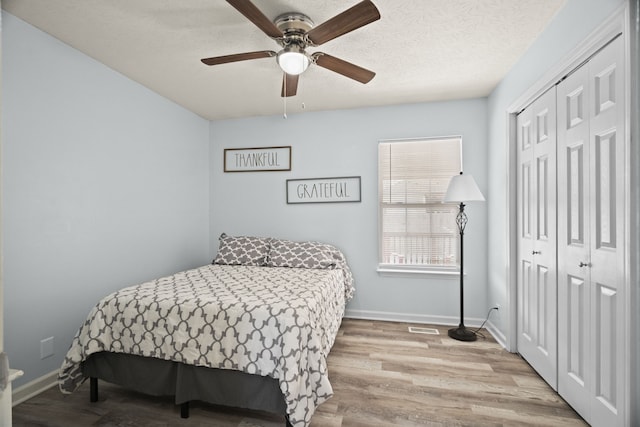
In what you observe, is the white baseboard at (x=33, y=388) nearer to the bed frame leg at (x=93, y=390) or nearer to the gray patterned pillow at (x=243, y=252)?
the bed frame leg at (x=93, y=390)

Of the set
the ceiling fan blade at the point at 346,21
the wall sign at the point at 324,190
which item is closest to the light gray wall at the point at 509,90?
the ceiling fan blade at the point at 346,21

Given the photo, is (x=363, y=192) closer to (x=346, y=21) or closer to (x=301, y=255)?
(x=301, y=255)

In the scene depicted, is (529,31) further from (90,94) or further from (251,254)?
(90,94)

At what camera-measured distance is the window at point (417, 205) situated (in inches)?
145

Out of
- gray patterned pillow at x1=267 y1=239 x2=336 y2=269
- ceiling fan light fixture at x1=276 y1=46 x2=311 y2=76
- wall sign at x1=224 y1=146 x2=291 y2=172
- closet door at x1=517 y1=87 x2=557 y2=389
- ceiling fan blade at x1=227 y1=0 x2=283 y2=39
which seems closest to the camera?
ceiling fan blade at x1=227 y1=0 x2=283 y2=39

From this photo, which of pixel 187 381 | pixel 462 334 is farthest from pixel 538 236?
pixel 187 381

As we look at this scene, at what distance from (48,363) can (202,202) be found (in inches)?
Result: 87.7

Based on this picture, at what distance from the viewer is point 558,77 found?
2186mm

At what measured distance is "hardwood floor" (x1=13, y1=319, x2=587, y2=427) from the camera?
2.02 metres

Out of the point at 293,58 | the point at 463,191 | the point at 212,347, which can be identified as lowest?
the point at 212,347

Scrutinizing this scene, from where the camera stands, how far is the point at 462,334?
10.6 feet

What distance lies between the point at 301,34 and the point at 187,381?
Result: 2.29 metres

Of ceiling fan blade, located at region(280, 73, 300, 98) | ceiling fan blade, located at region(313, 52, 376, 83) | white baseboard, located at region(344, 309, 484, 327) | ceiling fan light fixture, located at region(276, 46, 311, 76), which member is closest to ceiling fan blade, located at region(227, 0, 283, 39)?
ceiling fan light fixture, located at region(276, 46, 311, 76)

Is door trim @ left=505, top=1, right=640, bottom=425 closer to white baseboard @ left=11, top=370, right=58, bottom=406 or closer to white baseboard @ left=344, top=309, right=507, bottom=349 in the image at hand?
white baseboard @ left=344, top=309, right=507, bottom=349
